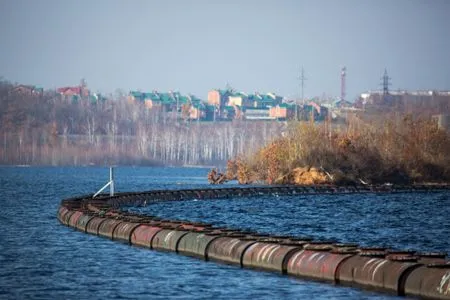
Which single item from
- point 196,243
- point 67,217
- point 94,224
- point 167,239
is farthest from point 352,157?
point 196,243

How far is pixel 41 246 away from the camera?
48094 mm

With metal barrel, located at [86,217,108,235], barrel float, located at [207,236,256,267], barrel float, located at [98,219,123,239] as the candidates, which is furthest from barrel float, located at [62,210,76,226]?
barrel float, located at [207,236,256,267]

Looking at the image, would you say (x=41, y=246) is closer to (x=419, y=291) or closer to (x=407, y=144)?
(x=419, y=291)

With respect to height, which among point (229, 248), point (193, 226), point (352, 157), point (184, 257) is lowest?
point (184, 257)

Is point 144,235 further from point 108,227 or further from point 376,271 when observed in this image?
point 376,271

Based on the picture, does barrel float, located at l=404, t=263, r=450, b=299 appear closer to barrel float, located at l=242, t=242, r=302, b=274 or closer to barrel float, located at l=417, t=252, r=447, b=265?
barrel float, located at l=417, t=252, r=447, b=265

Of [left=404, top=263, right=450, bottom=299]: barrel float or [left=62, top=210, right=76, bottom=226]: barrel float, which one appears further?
[left=62, top=210, right=76, bottom=226]: barrel float

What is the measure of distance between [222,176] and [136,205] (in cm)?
5967

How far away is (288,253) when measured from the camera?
38.7m

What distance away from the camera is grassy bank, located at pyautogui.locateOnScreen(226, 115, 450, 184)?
121m

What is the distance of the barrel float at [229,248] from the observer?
134 feet

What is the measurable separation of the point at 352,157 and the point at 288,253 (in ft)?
281

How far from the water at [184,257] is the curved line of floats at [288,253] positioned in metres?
0.63

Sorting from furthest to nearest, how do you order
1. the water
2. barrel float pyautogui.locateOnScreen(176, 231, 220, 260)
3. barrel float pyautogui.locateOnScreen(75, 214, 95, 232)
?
barrel float pyautogui.locateOnScreen(75, 214, 95, 232)
barrel float pyautogui.locateOnScreen(176, 231, 220, 260)
the water
